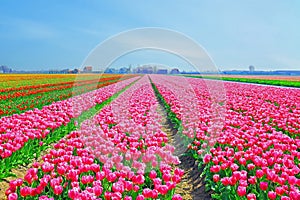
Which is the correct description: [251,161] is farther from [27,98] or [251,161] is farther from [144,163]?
[27,98]

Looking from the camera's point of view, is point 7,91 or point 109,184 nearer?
point 109,184

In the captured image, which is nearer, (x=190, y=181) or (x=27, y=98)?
(x=190, y=181)

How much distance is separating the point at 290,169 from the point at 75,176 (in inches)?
104

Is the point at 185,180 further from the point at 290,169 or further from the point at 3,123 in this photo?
the point at 3,123

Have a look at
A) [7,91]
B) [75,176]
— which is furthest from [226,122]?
[7,91]

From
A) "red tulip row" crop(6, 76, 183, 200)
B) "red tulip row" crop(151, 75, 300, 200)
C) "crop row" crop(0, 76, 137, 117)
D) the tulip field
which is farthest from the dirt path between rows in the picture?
"crop row" crop(0, 76, 137, 117)

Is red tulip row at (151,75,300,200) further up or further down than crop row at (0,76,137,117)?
further up

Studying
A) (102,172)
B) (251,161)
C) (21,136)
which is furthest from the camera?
(21,136)

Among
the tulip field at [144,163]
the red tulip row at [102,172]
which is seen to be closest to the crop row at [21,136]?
the tulip field at [144,163]

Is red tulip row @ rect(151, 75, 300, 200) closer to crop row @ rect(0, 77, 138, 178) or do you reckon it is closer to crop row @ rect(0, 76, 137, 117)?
crop row @ rect(0, 77, 138, 178)

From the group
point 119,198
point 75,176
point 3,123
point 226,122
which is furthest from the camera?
point 226,122

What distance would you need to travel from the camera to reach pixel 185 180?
5.18 m

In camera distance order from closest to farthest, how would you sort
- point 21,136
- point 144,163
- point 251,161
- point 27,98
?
point 144,163, point 251,161, point 21,136, point 27,98

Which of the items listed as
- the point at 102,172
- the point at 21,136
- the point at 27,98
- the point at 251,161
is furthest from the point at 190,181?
the point at 27,98
